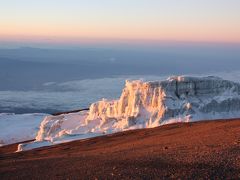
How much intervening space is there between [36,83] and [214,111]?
11334cm

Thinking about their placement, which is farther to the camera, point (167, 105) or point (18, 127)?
point (18, 127)

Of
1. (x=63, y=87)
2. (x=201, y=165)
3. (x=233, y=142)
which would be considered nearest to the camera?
(x=201, y=165)

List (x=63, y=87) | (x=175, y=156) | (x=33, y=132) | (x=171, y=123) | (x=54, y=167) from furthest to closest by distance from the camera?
(x=63, y=87), (x=33, y=132), (x=171, y=123), (x=54, y=167), (x=175, y=156)

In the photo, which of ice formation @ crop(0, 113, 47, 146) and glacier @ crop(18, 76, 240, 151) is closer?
glacier @ crop(18, 76, 240, 151)

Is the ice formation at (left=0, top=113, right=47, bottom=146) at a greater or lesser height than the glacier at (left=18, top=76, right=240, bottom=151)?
lesser

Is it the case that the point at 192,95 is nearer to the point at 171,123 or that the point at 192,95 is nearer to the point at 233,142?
the point at 171,123

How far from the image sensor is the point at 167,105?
34156mm

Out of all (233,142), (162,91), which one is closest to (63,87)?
(162,91)

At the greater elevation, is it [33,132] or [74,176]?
[74,176]

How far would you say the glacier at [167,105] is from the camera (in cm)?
3372

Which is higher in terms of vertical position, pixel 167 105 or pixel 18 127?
pixel 167 105

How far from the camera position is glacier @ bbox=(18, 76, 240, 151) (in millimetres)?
33719

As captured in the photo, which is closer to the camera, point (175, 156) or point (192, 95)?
point (175, 156)

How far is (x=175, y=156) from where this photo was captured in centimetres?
1302
